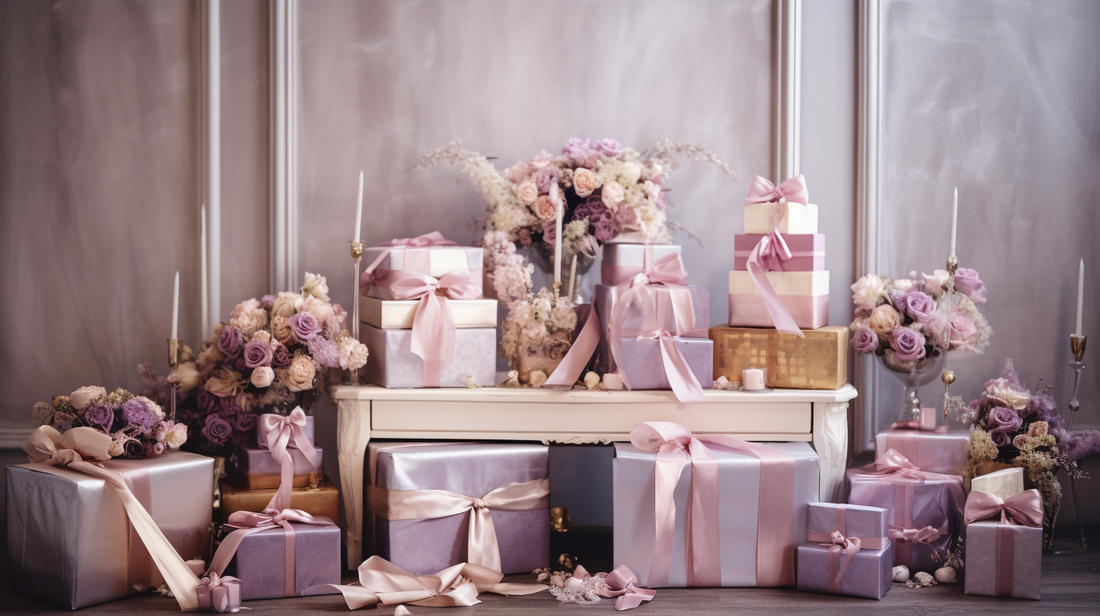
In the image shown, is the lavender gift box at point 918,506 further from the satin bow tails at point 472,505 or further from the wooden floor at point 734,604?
the satin bow tails at point 472,505

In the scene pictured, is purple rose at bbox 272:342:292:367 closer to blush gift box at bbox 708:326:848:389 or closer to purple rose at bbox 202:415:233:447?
purple rose at bbox 202:415:233:447

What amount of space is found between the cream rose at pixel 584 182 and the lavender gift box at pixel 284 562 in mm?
1231

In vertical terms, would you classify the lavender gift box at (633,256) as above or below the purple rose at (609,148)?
below

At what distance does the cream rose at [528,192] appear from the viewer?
9.06 ft

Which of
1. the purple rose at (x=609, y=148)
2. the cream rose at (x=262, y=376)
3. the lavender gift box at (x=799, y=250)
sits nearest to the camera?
the cream rose at (x=262, y=376)

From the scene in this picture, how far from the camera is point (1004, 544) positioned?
2.37 metres

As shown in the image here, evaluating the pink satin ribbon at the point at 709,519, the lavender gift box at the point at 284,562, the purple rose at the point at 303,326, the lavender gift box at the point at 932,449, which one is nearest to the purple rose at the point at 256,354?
the purple rose at the point at 303,326

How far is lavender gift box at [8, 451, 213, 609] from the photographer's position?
7.46 feet

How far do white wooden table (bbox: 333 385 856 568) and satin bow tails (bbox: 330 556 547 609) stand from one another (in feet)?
0.78

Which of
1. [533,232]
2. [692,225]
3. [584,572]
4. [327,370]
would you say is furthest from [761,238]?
[327,370]

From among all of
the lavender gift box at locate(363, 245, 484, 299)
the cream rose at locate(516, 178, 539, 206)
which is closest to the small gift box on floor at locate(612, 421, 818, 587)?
the lavender gift box at locate(363, 245, 484, 299)

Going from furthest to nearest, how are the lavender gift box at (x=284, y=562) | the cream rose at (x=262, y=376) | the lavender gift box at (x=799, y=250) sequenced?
1. the lavender gift box at (x=799, y=250)
2. the cream rose at (x=262, y=376)
3. the lavender gift box at (x=284, y=562)

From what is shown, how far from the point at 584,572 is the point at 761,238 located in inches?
44.5

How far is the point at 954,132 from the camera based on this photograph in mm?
3131
